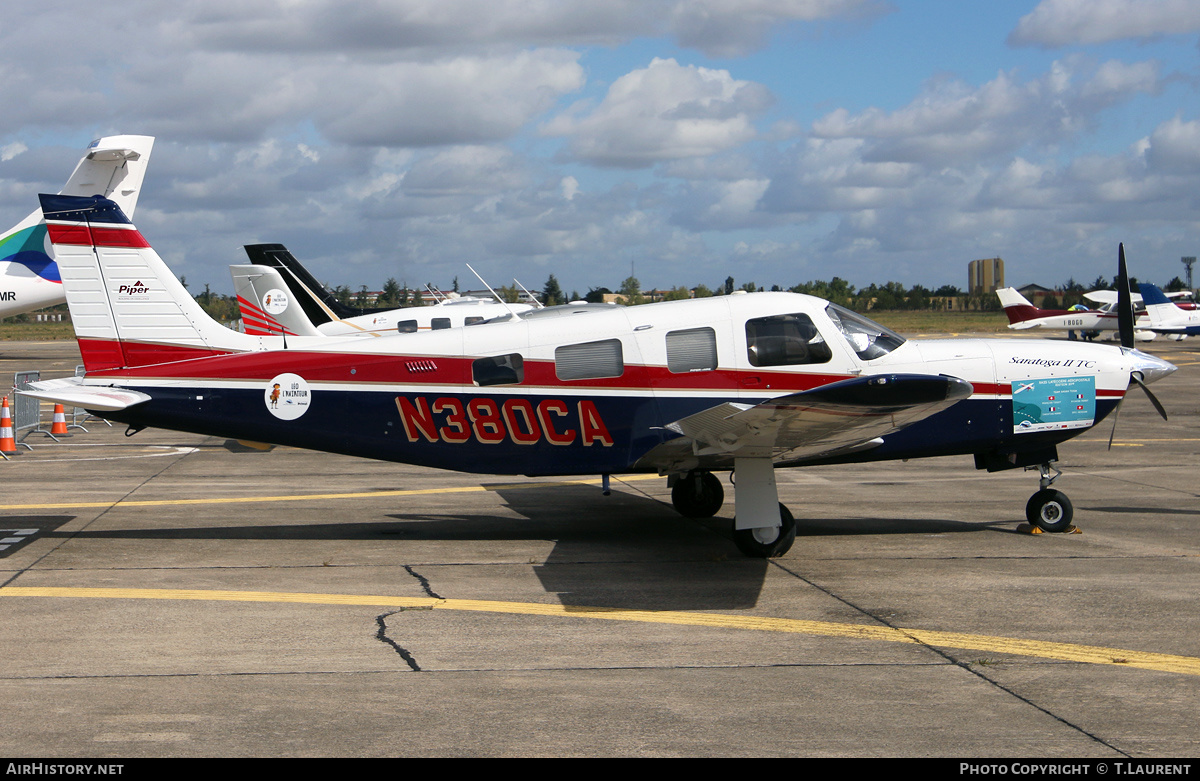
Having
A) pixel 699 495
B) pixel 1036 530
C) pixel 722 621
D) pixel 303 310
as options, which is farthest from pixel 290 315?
pixel 722 621

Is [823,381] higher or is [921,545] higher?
[823,381]

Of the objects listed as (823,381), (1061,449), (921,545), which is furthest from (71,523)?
(1061,449)

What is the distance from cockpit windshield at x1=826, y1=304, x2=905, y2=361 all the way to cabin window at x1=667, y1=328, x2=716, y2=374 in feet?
3.99

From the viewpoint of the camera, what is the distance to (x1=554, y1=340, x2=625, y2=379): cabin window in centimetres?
962

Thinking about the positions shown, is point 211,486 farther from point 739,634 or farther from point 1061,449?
point 1061,449

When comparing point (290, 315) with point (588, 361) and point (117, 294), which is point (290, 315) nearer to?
point (117, 294)

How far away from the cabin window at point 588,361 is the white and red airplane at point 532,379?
14mm

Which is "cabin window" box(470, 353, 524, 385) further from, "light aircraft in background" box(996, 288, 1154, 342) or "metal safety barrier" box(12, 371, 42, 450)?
"light aircraft in background" box(996, 288, 1154, 342)

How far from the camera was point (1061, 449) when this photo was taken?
58.7 ft

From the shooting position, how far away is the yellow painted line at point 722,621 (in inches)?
250
